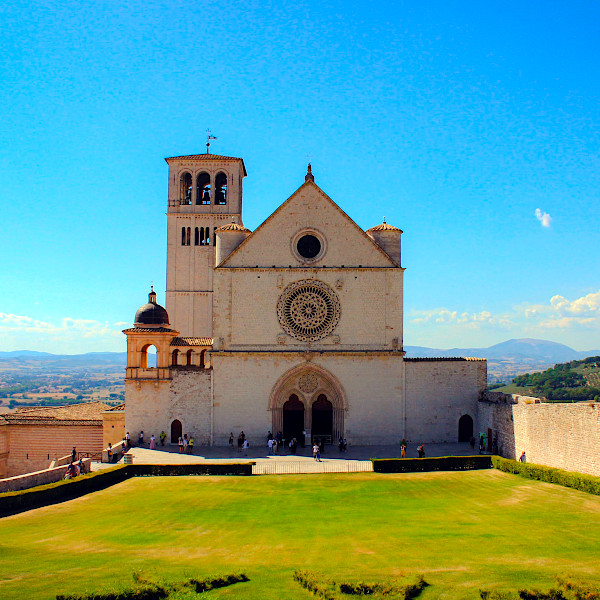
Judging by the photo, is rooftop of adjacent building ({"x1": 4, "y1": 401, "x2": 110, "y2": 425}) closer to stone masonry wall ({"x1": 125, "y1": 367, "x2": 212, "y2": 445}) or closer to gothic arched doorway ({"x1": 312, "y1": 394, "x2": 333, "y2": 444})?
stone masonry wall ({"x1": 125, "y1": 367, "x2": 212, "y2": 445})

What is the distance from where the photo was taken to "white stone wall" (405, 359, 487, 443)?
128ft

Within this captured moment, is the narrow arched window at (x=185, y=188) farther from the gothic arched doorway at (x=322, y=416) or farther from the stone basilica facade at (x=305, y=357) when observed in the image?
the gothic arched doorway at (x=322, y=416)

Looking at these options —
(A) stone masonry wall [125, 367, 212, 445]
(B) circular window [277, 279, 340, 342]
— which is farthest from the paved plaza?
(B) circular window [277, 279, 340, 342]

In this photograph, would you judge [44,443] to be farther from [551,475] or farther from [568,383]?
[568,383]

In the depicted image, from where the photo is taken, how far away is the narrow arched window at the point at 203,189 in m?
52.2

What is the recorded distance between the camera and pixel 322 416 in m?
39.5

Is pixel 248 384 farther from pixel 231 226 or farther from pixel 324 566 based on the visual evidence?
pixel 324 566

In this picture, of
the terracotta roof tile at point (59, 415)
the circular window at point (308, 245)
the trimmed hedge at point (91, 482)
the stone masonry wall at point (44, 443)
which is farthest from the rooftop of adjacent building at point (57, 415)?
the circular window at point (308, 245)

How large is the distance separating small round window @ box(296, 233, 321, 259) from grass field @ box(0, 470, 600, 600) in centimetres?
1570

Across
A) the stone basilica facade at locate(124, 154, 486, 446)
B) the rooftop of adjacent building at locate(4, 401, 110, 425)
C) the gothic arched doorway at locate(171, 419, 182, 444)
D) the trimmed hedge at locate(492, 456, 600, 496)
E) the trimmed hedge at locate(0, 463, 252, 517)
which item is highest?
the stone basilica facade at locate(124, 154, 486, 446)

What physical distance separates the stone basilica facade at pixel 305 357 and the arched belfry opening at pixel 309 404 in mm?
67

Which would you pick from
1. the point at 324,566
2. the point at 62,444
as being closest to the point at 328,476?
the point at 324,566

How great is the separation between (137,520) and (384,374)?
20.9 meters

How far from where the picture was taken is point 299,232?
129ft
